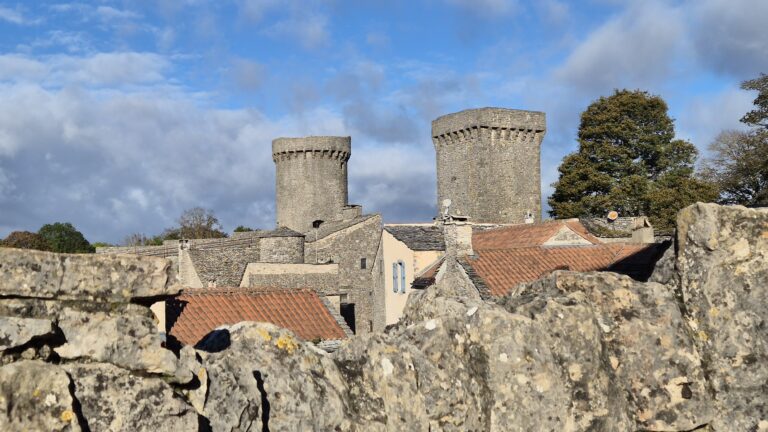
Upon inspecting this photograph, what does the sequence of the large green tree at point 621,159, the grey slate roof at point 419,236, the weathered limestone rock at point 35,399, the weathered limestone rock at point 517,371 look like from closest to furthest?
the weathered limestone rock at point 35,399, the weathered limestone rock at point 517,371, the grey slate roof at point 419,236, the large green tree at point 621,159

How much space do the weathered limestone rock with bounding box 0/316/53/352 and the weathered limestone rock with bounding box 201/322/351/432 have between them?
0.79m

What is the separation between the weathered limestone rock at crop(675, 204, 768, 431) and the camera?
4926 mm

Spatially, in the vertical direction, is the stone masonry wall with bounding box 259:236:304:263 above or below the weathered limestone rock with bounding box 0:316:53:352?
above

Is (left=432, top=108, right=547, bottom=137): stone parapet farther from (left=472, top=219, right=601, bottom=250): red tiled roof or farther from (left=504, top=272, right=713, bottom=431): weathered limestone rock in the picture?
(left=504, top=272, right=713, bottom=431): weathered limestone rock

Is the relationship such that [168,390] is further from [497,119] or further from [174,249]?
[497,119]

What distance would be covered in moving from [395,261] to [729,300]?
3273 centimetres

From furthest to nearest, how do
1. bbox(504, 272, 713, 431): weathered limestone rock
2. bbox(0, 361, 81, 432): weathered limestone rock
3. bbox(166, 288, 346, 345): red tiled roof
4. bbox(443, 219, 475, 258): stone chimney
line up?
bbox(443, 219, 475, 258): stone chimney
bbox(166, 288, 346, 345): red tiled roof
bbox(504, 272, 713, 431): weathered limestone rock
bbox(0, 361, 81, 432): weathered limestone rock

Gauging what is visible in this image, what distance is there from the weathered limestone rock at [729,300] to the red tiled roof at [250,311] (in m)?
21.2

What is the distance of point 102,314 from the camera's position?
389 cm

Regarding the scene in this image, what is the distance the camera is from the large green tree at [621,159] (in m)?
55.0

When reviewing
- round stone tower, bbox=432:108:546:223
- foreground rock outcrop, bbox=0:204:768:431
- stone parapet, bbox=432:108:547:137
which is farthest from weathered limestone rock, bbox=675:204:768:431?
stone parapet, bbox=432:108:547:137

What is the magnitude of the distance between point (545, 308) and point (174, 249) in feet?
180

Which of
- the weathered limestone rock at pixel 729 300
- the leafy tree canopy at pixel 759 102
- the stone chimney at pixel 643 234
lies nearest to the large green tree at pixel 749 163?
the leafy tree canopy at pixel 759 102

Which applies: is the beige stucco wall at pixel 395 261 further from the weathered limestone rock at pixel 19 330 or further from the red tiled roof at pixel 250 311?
the weathered limestone rock at pixel 19 330
